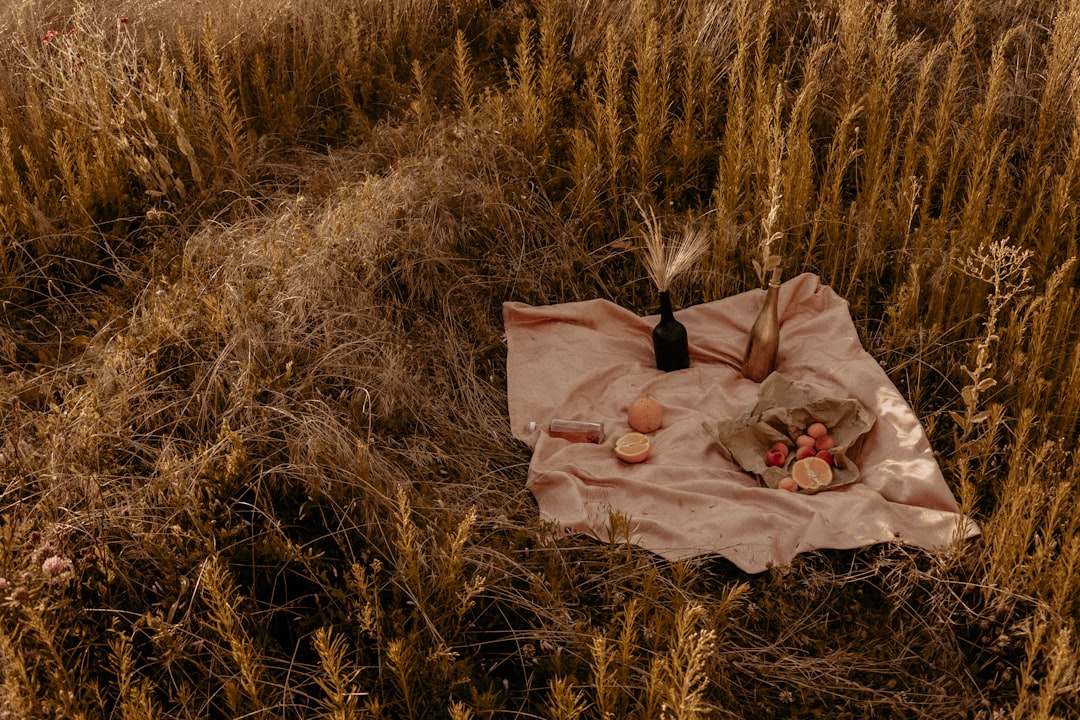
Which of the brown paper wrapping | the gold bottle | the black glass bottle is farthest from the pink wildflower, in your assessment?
the gold bottle

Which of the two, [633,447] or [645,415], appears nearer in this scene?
[633,447]

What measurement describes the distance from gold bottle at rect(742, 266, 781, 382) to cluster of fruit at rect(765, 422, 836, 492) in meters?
0.40

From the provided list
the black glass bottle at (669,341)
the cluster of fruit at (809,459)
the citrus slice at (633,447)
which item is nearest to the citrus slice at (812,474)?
the cluster of fruit at (809,459)

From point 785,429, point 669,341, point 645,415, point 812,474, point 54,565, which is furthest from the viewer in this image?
point 669,341

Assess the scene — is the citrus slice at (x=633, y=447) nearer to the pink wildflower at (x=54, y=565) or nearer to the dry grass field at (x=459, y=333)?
the dry grass field at (x=459, y=333)

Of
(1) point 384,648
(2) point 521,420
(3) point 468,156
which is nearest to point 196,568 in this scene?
(1) point 384,648

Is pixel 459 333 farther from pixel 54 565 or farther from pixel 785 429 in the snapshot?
pixel 54 565

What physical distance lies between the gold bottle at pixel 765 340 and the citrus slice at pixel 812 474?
1.87 feet

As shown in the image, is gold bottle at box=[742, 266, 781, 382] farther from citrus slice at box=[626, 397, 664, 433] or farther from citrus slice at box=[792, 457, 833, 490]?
citrus slice at box=[792, 457, 833, 490]

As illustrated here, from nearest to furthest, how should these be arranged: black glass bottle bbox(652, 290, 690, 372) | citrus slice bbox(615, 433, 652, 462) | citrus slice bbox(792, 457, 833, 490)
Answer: citrus slice bbox(792, 457, 833, 490) → citrus slice bbox(615, 433, 652, 462) → black glass bottle bbox(652, 290, 690, 372)

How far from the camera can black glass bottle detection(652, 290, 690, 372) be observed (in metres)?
3.69

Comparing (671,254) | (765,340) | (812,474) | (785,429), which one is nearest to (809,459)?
(812,474)

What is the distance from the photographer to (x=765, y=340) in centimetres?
361

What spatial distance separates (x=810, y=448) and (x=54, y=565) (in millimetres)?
2350
